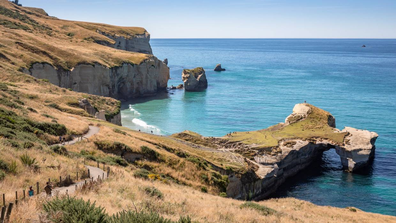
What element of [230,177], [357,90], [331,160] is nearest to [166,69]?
[357,90]

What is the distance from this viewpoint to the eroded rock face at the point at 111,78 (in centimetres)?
7231

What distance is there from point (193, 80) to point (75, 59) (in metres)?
40.2

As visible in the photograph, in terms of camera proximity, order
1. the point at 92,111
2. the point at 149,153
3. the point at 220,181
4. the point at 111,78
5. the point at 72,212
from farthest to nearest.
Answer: the point at 111,78
the point at 92,111
the point at 220,181
the point at 149,153
the point at 72,212

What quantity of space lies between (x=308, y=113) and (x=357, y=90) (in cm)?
5167

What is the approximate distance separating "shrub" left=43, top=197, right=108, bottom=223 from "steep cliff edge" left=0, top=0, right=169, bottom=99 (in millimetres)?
53736

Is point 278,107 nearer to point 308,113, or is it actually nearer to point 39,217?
point 308,113

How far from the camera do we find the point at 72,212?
12.3 m

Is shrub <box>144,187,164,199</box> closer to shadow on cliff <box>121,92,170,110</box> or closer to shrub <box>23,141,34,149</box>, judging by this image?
shrub <box>23,141,34,149</box>

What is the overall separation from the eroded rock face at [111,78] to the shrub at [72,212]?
2359 inches

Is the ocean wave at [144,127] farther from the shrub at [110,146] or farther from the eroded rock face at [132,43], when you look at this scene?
the eroded rock face at [132,43]

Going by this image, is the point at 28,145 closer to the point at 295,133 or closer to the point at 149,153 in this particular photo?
the point at 149,153

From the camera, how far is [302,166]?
171ft

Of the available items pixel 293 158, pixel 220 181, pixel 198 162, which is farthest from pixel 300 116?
pixel 198 162

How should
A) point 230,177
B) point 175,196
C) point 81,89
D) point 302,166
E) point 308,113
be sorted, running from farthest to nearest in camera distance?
point 81,89 → point 308,113 → point 302,166 → point 230,177 → point 175,196
